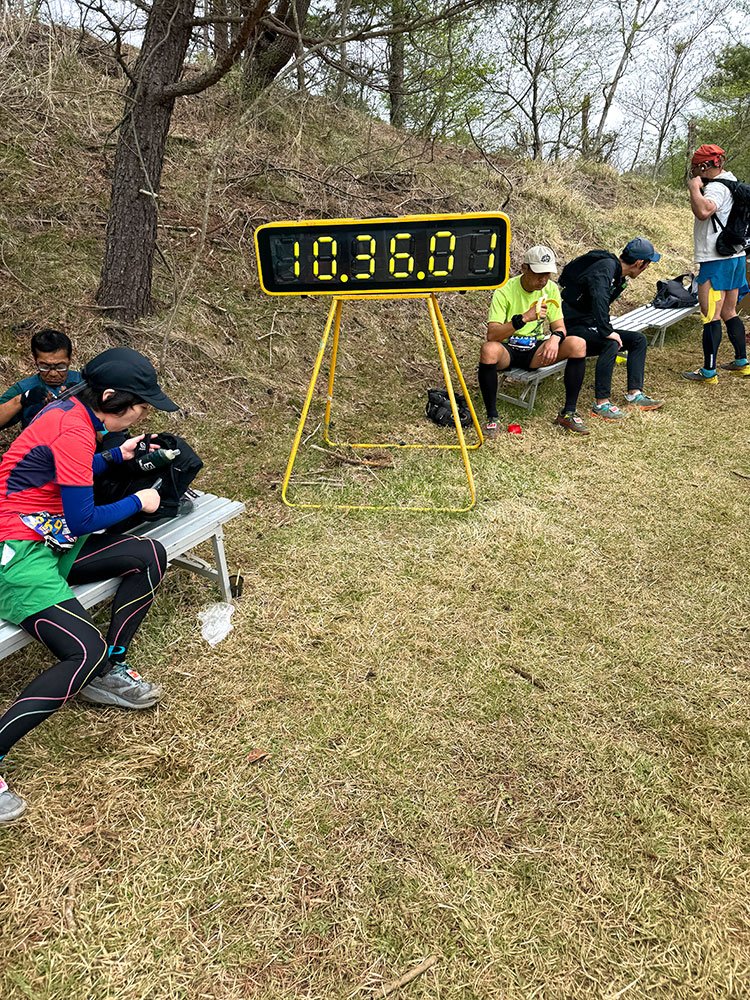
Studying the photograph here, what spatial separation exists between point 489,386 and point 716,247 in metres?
2.55

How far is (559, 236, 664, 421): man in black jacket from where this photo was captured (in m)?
4.80

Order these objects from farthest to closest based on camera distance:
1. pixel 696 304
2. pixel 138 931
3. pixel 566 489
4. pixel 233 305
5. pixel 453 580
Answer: pixel 696 304 < pixel 233 305 < pixel 566 489 < pixel 453 580 < pixel 138 931

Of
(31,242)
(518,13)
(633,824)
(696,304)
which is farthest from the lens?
(518,13)

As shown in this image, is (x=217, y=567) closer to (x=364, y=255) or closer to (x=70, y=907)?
(x=70, y=907)

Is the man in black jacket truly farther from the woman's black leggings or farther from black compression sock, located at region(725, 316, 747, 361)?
the woman's black leggings

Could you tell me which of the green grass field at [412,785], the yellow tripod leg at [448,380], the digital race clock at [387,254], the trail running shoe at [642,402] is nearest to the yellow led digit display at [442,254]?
the digital race clock at [387,254]

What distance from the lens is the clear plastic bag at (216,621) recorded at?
2777 millimetres

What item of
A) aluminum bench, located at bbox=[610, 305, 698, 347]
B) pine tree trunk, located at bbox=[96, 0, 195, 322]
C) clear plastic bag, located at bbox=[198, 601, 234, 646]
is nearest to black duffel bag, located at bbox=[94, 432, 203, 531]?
clear plastic bag, located at bbox=[198, 601, 234, 646]

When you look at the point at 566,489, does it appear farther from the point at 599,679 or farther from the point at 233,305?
the point at 233,305

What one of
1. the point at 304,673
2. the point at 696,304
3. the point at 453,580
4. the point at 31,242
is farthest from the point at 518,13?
the point at 304,673

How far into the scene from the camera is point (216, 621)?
2863mm

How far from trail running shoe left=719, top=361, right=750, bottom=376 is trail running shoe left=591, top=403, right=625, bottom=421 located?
5.44 ft

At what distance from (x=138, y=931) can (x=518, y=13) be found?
48.0 ft

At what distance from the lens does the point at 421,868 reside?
6.29ft
